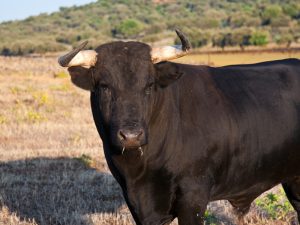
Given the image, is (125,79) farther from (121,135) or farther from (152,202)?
(152,202)

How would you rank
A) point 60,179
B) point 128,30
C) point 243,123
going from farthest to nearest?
point 128,30, point 60,179, point 243,123

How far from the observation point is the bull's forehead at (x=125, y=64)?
459cm

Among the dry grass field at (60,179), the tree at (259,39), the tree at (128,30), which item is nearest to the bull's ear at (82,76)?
the dry grass field at (60,179)

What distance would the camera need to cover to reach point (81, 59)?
4840 millimetres

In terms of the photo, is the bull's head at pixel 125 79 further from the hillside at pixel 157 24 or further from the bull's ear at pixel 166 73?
the hillside at pixel 157 24

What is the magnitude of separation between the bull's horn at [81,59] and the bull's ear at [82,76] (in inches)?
1.7

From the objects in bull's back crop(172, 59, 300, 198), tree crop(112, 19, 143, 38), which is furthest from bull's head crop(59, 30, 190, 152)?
tree crop(112, 19, 143, 38)

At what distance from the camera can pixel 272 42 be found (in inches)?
2408

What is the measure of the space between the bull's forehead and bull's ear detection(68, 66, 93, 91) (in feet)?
0.62

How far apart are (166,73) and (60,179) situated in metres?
4.45

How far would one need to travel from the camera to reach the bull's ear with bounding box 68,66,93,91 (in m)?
4.89

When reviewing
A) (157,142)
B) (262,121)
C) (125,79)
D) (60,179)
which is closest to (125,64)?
(125,79)

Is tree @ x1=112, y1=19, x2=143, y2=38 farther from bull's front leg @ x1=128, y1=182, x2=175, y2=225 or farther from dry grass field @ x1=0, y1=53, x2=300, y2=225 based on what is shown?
bull's front leg @ x1=128, y1=182, x2=175, y2=225

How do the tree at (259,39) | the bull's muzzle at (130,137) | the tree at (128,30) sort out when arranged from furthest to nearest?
the tree at (128,30) → the tree at (259,39) → the bull's muzzle at (130,137)
